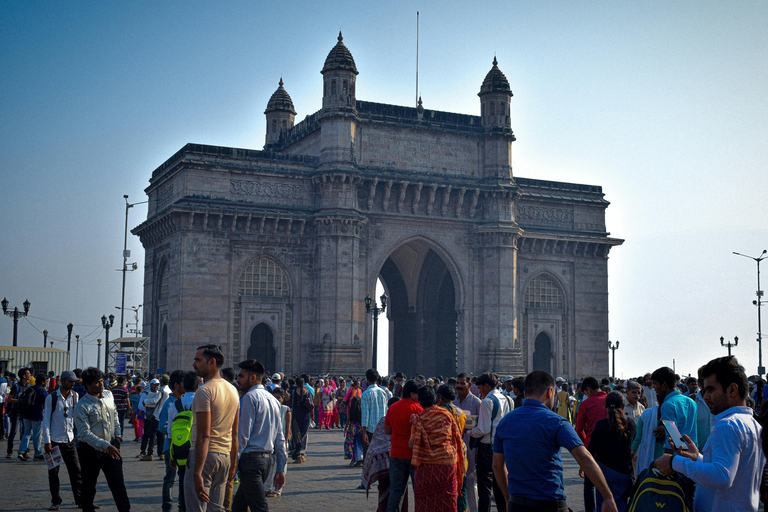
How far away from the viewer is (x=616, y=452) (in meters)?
8.99

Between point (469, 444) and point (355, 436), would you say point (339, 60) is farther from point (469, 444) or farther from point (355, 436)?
point (469, 444)

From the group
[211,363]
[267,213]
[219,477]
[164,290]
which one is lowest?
[219,477]

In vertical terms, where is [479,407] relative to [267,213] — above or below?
below

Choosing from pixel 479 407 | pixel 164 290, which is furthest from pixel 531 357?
pixel 479 407

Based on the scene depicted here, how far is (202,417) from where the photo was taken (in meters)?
7.46

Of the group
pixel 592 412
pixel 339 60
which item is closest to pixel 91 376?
pixel 592 412

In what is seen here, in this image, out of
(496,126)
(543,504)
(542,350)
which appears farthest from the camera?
(542,350)

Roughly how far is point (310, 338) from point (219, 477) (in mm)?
27827

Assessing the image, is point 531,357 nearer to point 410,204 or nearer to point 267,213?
point 410,204

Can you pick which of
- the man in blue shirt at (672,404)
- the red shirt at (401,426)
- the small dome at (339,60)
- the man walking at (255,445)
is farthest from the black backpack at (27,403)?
the small dome at (339,60)

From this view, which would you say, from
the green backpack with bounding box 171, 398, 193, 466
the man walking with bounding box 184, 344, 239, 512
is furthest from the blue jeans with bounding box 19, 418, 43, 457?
the man walking with bounding box 184, 344, 239, 512

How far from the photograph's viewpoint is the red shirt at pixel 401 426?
9.21 meters

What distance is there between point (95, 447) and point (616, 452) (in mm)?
5876

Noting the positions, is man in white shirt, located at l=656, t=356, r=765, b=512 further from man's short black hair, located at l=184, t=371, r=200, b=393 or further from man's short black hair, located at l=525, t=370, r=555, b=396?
man's short black hair, located at l=184, t=371, r=200, b=393
